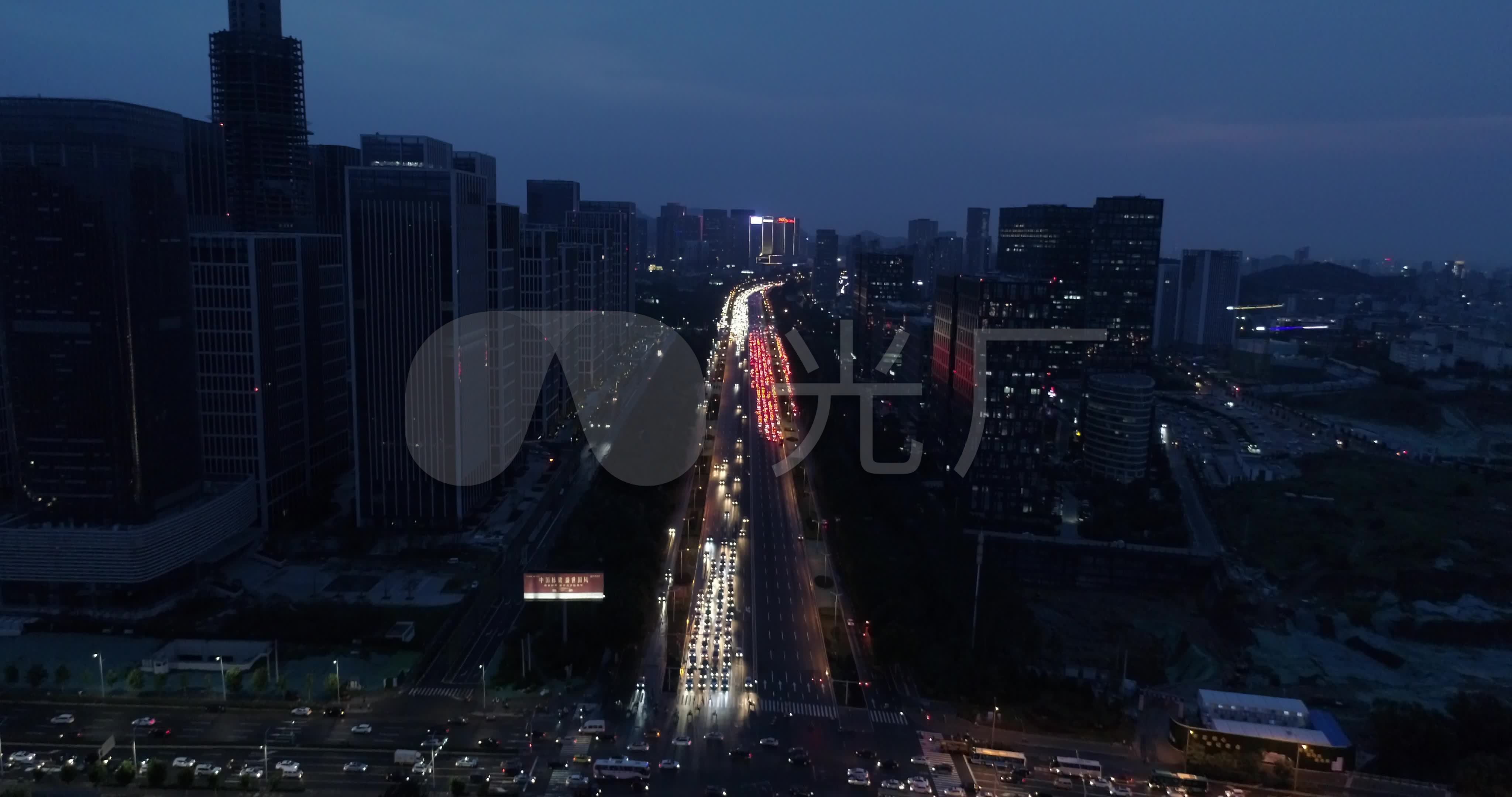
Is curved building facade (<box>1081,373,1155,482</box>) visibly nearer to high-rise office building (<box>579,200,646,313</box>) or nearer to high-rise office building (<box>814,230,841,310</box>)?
high-rise office building (<box>579,200,646,313</box>)

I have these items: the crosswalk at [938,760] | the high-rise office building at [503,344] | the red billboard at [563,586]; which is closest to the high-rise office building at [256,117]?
the high-rise office building at [503,344]

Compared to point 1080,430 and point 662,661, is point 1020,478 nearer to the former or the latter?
point 1080,430

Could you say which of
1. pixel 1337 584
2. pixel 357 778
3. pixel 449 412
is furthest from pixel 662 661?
pixel 1337 584

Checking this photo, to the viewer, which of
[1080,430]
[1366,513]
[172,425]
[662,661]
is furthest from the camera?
[1080,430]

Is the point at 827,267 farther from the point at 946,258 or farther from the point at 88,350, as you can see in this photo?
the point at 88,350

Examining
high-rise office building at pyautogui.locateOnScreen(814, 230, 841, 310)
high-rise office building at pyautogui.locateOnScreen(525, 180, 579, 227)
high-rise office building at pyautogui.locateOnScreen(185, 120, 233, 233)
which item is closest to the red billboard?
high-rise office building at pyautogui.locateOnScreen(185, 120, 233, 233)

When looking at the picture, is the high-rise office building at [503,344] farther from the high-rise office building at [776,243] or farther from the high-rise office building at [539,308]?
the high-rise office building at [776,243]

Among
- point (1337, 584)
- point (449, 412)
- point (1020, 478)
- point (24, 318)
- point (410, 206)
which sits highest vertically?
point (410, 206)
